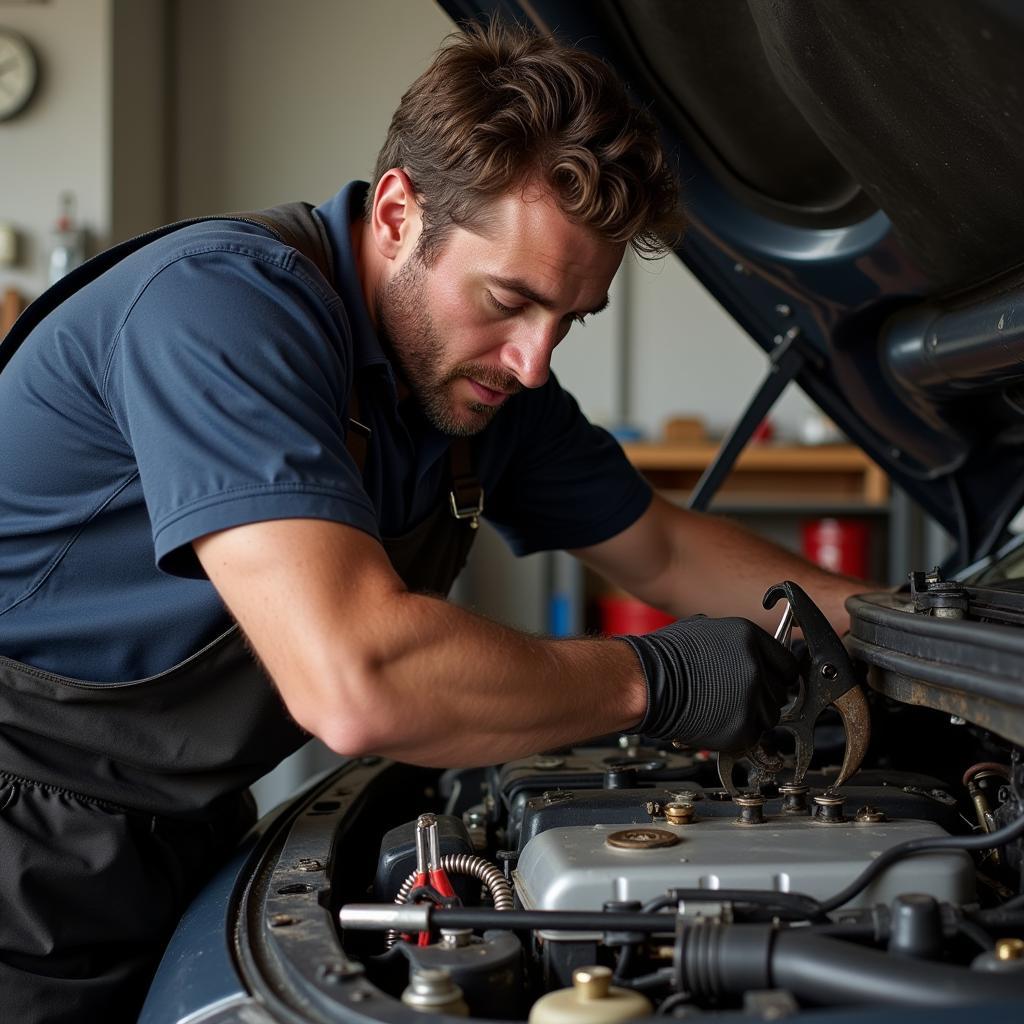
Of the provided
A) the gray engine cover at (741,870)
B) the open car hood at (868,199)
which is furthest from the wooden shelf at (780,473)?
the gray engine cover at (741,870)

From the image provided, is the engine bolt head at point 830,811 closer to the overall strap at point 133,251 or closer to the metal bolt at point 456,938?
the metal bolt at point 456,938

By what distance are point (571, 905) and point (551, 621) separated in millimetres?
3638

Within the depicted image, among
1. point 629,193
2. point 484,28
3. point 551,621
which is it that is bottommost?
point 551,621

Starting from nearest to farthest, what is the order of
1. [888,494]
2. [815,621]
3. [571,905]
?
[571,905], [815,621], [888,494]

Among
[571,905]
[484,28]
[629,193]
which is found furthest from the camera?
[484,28]

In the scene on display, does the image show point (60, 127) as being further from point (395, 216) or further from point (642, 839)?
point (642, 839)

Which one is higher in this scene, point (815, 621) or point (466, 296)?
point (466, 296)

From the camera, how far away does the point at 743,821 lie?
38.2 inches

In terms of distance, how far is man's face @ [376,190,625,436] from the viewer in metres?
1.20

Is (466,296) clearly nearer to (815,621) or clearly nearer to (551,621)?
(815,621)

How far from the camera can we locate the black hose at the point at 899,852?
801mm

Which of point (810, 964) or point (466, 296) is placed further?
point (466, 296)

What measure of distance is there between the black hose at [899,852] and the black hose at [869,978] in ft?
0.30

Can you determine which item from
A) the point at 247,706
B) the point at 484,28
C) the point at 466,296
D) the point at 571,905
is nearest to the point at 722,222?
the point at 484,28
